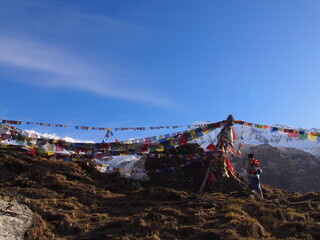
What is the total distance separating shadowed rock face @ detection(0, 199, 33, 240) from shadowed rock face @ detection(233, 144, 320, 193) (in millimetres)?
57951

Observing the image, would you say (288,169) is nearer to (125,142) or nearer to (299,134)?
(299,134)

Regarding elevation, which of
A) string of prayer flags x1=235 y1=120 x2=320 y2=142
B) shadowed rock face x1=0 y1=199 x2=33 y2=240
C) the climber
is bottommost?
shadowed rock face x1=0 y1=199 x2=33 y2=240

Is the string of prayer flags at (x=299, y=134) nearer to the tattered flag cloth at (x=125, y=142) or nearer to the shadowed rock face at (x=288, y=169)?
the tattered flag cloth at (x=125, y=142)

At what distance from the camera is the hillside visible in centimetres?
953

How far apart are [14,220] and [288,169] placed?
7123 cm

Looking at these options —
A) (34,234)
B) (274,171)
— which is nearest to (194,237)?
(34,234)

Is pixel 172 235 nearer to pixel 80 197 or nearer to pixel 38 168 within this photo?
pixel 80 197

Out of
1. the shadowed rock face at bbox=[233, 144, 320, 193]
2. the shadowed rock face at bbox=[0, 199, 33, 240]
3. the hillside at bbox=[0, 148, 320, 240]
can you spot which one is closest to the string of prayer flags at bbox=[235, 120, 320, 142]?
the hillside at bbox=[0, 148, 320, 240]

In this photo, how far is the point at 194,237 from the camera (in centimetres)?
916

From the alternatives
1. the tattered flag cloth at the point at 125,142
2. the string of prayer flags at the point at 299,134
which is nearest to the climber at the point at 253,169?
the string of prayer flags at the point at 299,134

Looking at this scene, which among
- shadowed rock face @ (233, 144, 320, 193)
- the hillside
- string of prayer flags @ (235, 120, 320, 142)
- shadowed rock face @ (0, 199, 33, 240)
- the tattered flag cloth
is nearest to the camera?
shadowed rock face @ (0, 199, 33, 240)

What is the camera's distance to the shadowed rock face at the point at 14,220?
8633mm

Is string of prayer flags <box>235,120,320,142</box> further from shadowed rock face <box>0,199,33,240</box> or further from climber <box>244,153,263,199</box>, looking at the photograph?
shadowed rock face <box>0,199,33,240</box>

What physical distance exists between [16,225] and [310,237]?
348 inches
